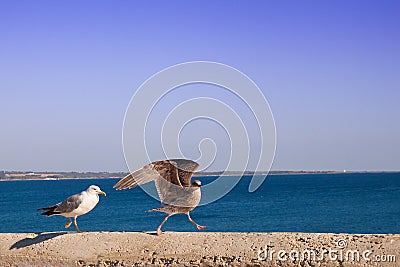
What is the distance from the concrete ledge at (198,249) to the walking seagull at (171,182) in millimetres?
493

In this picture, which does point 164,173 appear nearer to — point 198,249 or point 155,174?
point 155,174

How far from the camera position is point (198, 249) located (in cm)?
872

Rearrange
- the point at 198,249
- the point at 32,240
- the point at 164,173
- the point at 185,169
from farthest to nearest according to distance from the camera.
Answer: the point at 32,240 → the point at 164,173 → the point at 185,169 → the point at 198,249

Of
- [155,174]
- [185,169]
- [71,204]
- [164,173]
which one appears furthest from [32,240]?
[185,169]

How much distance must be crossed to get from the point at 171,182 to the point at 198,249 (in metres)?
1.14

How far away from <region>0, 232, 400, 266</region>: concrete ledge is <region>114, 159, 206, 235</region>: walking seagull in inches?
19.4

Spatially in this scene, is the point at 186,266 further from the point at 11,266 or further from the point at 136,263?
the point at 11,266

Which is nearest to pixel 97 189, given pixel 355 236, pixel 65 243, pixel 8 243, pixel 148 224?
pixel 65 243

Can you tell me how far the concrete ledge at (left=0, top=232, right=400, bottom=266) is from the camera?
823 cm

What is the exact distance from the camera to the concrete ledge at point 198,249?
8.23m

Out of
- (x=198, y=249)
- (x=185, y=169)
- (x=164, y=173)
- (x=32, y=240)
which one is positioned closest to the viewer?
(x=198, y=249)

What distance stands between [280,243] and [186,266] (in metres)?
1.37

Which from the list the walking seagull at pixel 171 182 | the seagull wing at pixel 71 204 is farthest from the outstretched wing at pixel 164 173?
the seagull wing at pixel 71 204

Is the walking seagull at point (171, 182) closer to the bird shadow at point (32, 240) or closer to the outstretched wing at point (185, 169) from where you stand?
the outstretched wing at point (185, 169)
